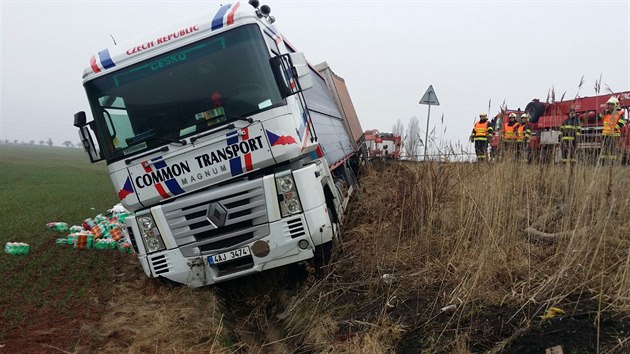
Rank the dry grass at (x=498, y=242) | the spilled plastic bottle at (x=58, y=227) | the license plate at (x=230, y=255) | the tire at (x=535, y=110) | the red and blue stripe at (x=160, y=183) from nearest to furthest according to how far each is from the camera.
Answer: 1. the dry grass at (x=498, y=242)
2. the license plate at (x=230, y=255)
3. the red and blue stripe at (x=160, y=183)
4. the spilled plastic bottle at (x=58, y=227)
5. the tire at (x=535, y=110)

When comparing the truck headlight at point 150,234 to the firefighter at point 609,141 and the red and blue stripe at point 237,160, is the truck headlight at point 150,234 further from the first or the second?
the firefighter at point 609,141

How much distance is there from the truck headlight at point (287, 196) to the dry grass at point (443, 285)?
2.66 feet

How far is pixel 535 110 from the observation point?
16422mm

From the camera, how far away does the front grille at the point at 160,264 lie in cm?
536

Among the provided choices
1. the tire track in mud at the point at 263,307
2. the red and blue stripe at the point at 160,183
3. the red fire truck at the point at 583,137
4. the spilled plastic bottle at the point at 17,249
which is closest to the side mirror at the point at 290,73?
the red and blue stripe at the point at 160,183

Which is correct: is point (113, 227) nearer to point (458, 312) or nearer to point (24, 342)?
point (24, 342)

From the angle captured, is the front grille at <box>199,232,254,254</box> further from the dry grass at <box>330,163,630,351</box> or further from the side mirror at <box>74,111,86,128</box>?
the side mirror at <box>74,111,86,128</box>

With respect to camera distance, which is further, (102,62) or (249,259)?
(102,62)

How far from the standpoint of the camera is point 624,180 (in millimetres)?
4414

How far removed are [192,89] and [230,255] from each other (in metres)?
1.82

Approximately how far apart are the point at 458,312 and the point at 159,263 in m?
3.26

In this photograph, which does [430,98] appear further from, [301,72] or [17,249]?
[17,249]

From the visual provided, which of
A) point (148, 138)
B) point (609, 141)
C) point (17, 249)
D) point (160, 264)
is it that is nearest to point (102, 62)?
point (148, 138)

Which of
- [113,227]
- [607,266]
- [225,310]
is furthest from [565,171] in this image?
[113,227]
